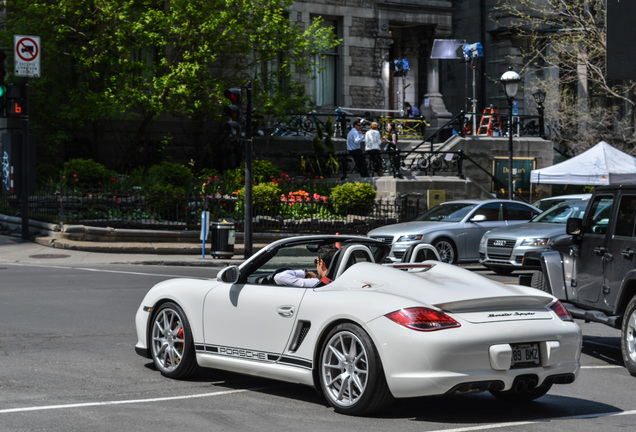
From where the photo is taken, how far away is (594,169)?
26.3 m

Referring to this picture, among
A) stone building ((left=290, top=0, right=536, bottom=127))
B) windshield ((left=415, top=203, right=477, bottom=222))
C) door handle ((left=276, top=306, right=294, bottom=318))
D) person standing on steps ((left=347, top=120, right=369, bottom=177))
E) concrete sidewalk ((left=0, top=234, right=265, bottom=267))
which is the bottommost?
concrete sidewalk ((left=0, top=234, right=265, bottom=267))

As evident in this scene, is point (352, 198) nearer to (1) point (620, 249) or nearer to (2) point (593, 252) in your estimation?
(2) point (593, 252)

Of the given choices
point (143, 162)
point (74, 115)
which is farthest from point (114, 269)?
point (143, 162)

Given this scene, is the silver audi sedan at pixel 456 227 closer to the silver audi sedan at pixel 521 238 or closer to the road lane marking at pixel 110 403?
the silver audi sedan at pixel 521 238

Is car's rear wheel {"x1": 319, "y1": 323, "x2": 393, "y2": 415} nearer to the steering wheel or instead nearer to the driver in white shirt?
the driver in white shirt

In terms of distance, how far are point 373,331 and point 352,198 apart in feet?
65.7

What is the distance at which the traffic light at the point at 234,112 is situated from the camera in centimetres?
1970

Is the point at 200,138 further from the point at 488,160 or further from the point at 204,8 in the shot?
the point at 488,160

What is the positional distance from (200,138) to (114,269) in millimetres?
12529

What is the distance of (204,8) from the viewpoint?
1057 inches

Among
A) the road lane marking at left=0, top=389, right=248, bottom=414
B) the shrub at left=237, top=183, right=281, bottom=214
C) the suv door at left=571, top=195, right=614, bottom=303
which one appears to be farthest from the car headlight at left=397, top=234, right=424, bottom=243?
the road lane marking at left=0, top=389, right=248, bottom=414

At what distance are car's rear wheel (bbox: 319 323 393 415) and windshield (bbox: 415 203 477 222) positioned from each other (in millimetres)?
14648

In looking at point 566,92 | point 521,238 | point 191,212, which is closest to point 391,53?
point 566,92

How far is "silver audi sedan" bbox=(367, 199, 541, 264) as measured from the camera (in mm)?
20578
